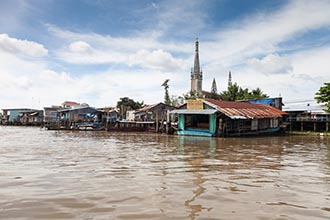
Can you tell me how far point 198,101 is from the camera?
25.7m

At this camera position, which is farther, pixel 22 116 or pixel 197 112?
pixel 22 116

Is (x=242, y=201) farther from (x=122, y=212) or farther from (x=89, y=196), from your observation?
(x=89, y=196)

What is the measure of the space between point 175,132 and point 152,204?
2282 cm

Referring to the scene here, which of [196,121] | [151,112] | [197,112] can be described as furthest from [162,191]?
[151,112]

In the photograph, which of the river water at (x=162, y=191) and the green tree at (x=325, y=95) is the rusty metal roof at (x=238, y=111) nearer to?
the green tree at (x=325, y=95)

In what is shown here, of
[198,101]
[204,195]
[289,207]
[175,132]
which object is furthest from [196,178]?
[175,132]

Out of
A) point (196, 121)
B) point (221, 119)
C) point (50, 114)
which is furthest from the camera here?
point (50, 114)

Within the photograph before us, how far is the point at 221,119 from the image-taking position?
2403 cm

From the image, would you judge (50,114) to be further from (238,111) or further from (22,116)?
(238,111)

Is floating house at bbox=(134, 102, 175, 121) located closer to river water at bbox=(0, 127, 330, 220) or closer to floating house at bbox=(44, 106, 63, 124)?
floating house at bbox=(44, 106, 63, 124)

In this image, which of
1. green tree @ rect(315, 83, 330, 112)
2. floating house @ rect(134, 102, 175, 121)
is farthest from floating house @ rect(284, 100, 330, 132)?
floating house @ rect(134, 102, 175, 121)

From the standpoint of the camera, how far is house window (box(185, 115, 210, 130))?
27000 mm

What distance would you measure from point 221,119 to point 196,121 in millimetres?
4072

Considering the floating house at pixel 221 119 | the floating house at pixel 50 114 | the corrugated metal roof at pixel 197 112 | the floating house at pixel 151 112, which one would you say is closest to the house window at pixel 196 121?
the floating house at pixel 221 119
